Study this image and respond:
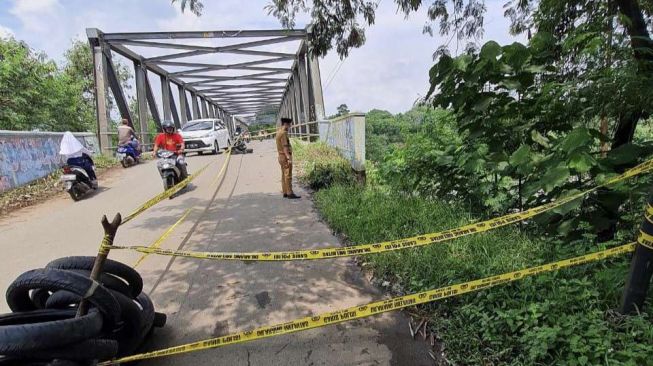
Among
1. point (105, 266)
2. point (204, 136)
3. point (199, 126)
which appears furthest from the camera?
point (199, 126)

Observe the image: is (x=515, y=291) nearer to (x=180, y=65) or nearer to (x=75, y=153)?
(x=75, y=153)

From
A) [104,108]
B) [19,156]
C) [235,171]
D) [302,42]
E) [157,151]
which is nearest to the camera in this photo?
[157,151]

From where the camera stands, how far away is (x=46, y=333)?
A: 180 centimetres

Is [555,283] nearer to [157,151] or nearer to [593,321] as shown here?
[593,321]

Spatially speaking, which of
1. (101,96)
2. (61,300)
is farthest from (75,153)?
(101,96)

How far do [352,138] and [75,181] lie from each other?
18.3 feet

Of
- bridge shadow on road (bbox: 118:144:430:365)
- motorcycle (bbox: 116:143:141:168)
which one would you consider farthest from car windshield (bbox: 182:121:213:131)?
bridge shadow on road (bbox: 118:144:430:365)

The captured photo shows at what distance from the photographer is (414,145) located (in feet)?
22.7

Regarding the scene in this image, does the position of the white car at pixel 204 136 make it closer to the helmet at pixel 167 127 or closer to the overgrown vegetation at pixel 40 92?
the overgrown vegetation at pixel 40 92

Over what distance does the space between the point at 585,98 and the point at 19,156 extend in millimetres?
10524

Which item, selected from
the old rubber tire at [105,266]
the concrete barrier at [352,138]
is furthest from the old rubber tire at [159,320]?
the concrete barrier at [352,138]

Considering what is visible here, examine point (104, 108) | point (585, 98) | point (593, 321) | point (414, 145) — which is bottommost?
point (593, 321)

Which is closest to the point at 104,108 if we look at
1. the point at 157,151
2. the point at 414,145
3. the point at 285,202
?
the point at 157,151

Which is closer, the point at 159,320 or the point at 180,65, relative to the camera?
the point at 159,320
